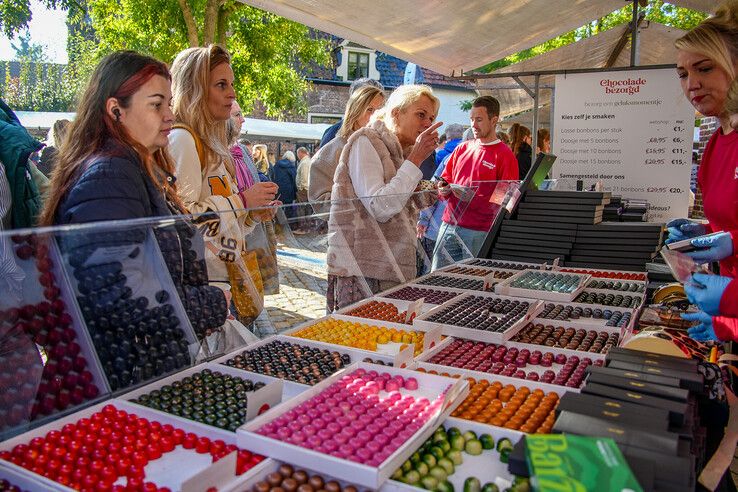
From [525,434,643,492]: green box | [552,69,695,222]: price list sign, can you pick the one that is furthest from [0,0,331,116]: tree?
[525,434,643,492]: green box

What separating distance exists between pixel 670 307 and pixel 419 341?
4.37ft

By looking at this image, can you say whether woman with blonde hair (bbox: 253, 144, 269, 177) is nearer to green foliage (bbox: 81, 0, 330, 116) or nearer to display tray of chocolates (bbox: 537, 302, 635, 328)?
green foliage (bbox: 81, 0, 330, 116)

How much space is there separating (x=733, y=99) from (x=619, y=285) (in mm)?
1604

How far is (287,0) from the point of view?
509 centimetres

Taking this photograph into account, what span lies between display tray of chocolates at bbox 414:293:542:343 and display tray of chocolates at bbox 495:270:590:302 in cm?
14

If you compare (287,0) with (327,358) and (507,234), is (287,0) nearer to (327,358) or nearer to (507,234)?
(507,234)

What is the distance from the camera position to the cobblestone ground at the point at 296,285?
270 cm

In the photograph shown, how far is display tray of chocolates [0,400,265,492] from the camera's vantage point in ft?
4.86

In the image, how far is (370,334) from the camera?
2771 mm

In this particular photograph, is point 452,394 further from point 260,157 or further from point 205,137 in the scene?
point 260,157

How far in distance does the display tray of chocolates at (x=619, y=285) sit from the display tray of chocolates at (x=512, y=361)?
1.29 metres

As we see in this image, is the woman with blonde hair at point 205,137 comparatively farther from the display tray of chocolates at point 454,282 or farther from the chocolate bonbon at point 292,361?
the display tray of chocolates at point 454,282

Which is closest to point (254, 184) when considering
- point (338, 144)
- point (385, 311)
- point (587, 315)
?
point (385, 311)

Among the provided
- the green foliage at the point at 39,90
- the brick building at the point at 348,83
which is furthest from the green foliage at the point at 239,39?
the green foliage at the point at 39,90
